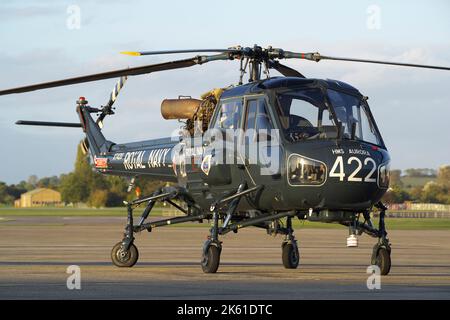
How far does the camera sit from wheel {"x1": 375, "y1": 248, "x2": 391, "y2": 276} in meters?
19.3

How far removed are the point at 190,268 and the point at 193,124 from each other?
3128mm

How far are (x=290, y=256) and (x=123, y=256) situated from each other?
373 centimetres

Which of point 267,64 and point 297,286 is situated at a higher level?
point 267,64

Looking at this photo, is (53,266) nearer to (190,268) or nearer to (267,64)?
(190,268)

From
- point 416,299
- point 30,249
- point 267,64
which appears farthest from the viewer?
point 30,249

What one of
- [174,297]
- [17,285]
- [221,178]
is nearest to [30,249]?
[221,178]

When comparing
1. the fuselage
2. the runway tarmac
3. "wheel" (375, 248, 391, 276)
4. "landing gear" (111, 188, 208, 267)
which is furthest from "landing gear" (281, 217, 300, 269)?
"wheel" (375, 248, 391, 276)

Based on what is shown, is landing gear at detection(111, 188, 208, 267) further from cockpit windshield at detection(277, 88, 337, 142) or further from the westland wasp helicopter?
cockpit windshield at detection(277, 88, 337, 142)

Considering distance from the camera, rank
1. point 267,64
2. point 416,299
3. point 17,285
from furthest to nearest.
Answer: point 267,64
point 17,285
point 416,299

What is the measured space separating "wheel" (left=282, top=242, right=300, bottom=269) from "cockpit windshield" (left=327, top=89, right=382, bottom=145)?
11.7ft

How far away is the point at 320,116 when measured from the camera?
61.4 ft

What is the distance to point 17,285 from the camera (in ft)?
52.2

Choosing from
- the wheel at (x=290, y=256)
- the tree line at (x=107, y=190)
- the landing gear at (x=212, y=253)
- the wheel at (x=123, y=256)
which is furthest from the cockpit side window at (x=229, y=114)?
the tree line at (x=107, y=190)
